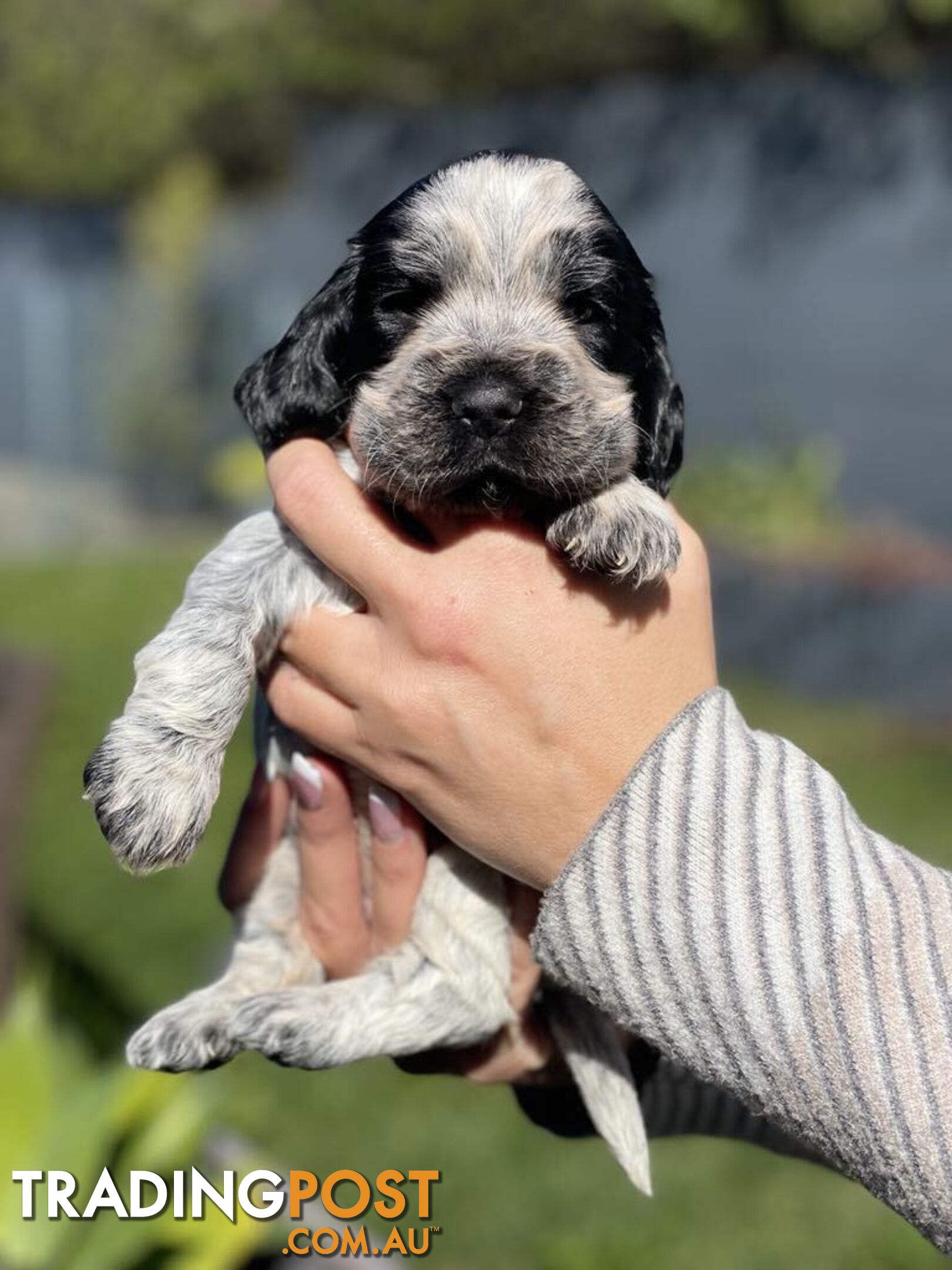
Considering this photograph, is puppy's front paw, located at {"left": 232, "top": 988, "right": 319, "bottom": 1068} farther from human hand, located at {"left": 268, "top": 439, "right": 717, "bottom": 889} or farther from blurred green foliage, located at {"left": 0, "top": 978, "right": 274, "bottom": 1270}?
blurred green foliage, located at {"left": 0, "top": 978, "right": 274, "bottom": 1270}

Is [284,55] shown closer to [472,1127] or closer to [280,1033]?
[472,1127]

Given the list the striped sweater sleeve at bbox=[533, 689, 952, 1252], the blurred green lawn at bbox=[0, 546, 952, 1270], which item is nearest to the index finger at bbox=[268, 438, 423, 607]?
the striped sweater sleeve at bbox=[533, 689, 952, 1252]

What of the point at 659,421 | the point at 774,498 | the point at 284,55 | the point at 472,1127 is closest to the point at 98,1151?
the point at 472,1127

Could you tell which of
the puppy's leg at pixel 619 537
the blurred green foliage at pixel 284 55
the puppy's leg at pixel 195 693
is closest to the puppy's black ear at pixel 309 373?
the puppy's leg at pixel 195 693

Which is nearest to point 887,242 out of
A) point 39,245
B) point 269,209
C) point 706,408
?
point 706,408

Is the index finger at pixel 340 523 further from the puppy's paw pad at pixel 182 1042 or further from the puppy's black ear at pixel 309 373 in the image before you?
the puppy's paw pad at pixel 182 1042

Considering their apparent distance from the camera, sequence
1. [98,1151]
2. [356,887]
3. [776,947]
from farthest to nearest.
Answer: [98,1151], [356,887], [776,947]

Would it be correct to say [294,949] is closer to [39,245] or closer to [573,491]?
[573,491]
